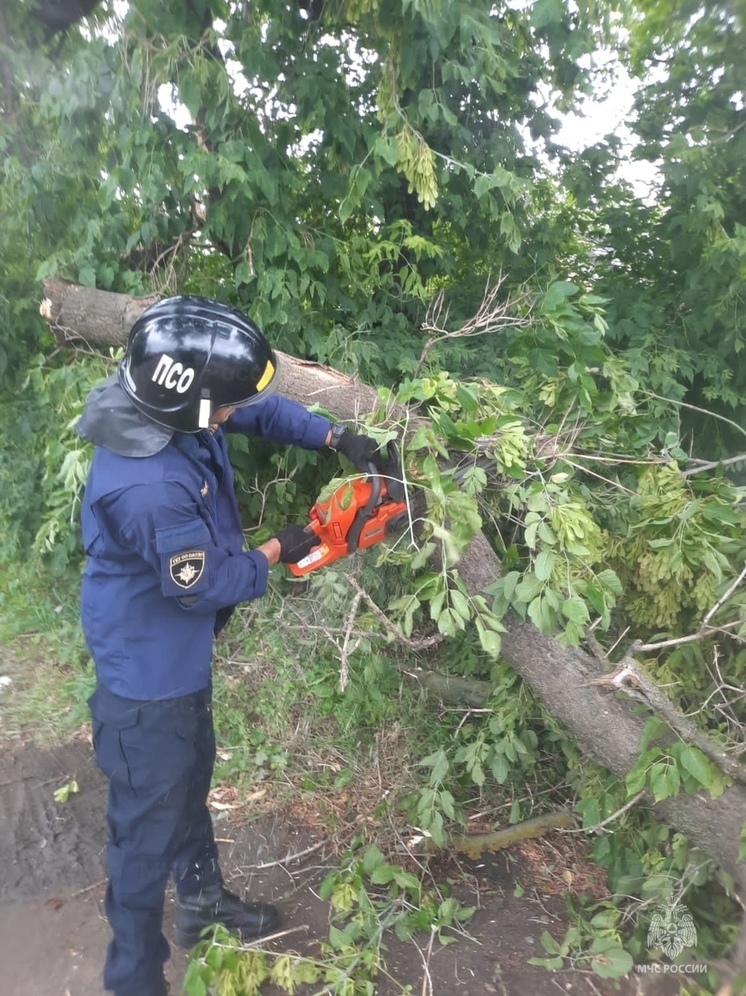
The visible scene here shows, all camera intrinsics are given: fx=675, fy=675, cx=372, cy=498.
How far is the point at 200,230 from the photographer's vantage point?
3.43m

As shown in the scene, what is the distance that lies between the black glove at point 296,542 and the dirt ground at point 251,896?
1.36m

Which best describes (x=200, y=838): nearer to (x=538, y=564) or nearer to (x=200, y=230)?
(x=538, y=564)

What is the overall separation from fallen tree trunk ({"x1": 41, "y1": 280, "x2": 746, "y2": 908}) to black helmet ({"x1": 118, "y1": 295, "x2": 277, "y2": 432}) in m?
0.55

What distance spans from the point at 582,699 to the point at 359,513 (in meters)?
0.94

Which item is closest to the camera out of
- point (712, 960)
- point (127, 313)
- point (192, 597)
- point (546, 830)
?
point (192, 597)

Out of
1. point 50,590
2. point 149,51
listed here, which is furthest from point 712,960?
point 50,590

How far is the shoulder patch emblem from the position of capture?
5.94ft

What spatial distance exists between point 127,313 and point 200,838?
2301mm

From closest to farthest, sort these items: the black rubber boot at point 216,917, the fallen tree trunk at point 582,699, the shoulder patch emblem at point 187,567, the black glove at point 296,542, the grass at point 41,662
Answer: the shoulder patch emblem at point 187,567 < the fallen tree trunk at point 582,699 < the black glove at point 296,542 < the black rubber boot at point 216,917 < the grass at point 41,662

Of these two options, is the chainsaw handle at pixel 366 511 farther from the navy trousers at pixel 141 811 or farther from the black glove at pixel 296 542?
the navy trousers at pixel 141 811

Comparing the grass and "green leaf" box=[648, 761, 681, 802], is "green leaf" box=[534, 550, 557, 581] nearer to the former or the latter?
"green leaf" box=[648, 761, 681, 802]

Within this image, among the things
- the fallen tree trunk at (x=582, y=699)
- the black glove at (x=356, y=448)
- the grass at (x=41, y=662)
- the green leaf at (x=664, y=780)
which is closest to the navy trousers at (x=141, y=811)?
the black glove at (x=356, y=448)

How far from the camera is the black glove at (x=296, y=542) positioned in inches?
85.4

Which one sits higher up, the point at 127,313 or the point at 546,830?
the point at 127,313
